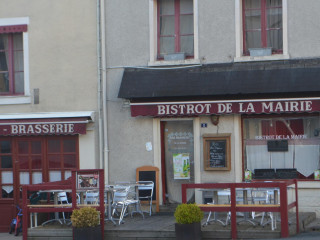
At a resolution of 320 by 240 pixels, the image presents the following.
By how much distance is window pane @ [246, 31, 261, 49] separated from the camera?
15.5 m

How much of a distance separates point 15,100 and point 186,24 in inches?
187

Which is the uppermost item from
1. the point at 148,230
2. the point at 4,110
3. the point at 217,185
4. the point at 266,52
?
the point at 266,52

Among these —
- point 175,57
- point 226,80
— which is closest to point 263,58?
point 226,80

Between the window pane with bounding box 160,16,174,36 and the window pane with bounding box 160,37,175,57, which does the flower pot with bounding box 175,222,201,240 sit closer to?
the window pane with bounding box 160,37,175,57

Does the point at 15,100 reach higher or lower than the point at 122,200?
higher

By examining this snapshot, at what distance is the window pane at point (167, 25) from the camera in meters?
16.1

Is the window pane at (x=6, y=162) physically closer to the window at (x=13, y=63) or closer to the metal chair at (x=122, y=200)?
the window at (x=13, y=63)

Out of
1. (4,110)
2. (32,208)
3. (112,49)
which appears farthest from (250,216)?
(4,110)

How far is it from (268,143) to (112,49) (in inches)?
175

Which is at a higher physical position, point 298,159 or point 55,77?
point 55,77

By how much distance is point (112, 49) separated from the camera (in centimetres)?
1612

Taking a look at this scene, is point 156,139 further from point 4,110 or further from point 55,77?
point 4,110

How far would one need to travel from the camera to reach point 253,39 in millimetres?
15508

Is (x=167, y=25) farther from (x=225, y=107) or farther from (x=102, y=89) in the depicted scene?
(x=225, y=107)
